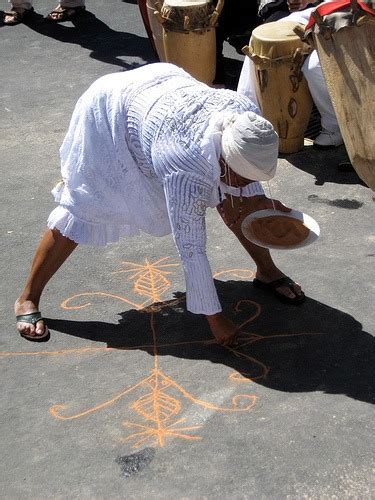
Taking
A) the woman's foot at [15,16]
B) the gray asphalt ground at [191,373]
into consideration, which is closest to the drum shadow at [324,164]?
the gray asphalt ground at [191,373]

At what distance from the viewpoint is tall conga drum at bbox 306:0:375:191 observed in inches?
173

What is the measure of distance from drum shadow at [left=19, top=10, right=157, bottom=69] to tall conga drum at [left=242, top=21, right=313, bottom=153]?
2.05 meters

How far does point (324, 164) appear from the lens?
571 centimetres

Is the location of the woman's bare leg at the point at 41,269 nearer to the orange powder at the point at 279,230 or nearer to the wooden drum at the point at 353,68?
the orange powder at the point at 279,230

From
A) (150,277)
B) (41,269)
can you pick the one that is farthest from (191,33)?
(41,269)

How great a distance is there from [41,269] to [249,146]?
50.0 inches

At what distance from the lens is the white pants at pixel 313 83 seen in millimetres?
5637

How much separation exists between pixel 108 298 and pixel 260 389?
103 centimetres

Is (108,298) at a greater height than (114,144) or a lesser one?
lesser

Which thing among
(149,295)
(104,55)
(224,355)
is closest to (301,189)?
(149,295)

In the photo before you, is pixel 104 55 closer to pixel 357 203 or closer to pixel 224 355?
pixel 357 203

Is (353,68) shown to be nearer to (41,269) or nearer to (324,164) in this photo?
(324,164)

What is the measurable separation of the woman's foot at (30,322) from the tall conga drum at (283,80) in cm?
229

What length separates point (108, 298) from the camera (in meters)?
4.40
